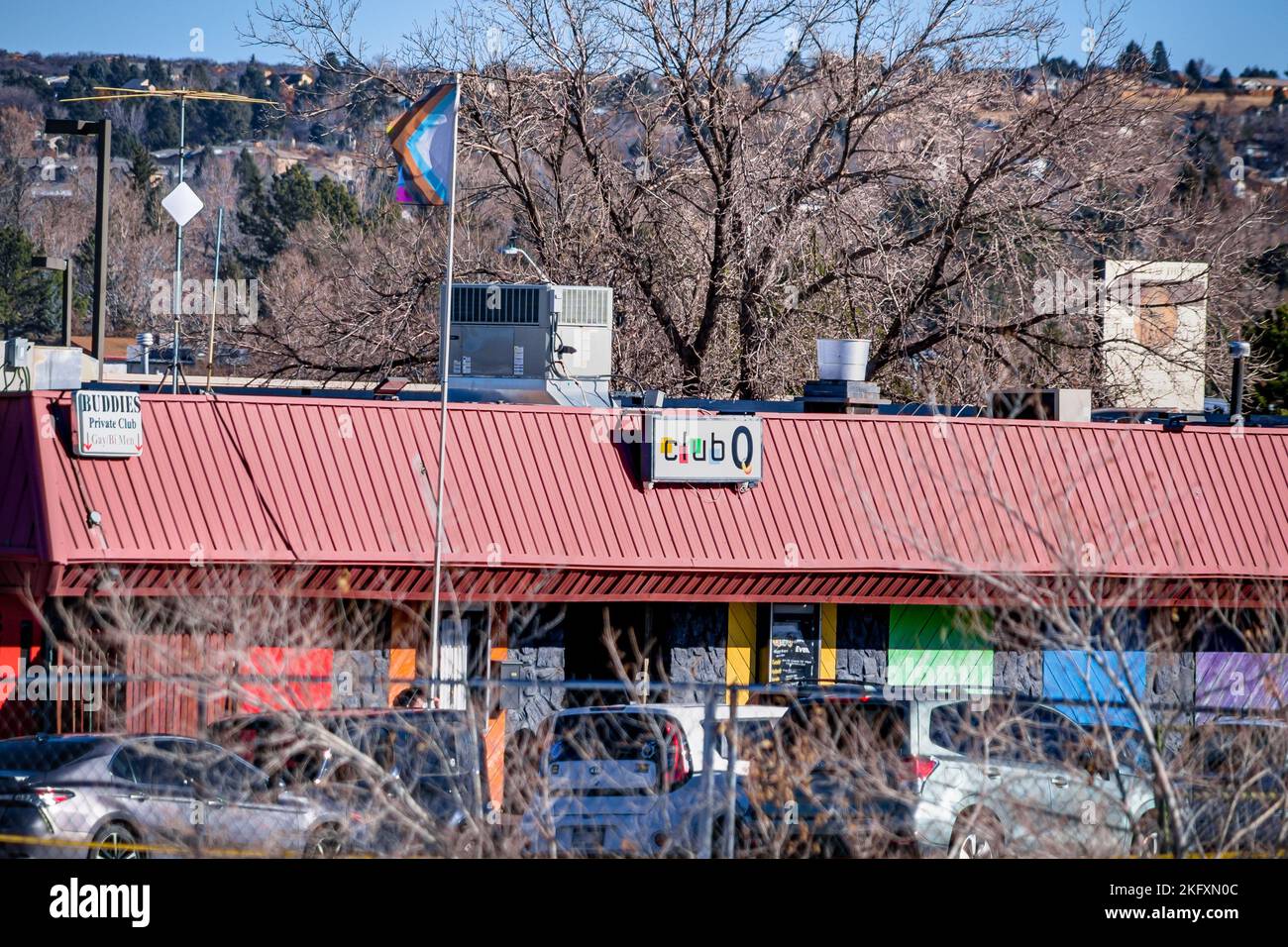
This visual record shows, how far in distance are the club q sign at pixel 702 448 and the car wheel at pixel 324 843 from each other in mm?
9604

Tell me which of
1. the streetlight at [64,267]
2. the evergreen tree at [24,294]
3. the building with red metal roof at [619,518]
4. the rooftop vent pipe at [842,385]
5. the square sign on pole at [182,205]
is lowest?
the building with red metal roof at [619,518]

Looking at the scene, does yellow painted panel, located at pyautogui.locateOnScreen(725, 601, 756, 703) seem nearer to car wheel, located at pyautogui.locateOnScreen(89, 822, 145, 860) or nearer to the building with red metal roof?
the building with red metal roof

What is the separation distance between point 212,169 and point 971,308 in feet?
333

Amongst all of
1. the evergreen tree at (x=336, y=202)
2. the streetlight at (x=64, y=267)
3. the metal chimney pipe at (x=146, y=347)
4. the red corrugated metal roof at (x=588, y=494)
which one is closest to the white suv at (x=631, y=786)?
the red corrugated metal roof at (x=588, y=494)

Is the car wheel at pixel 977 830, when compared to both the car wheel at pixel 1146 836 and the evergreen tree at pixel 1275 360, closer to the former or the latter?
the car wheel at pixel 1146 836

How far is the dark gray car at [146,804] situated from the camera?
27.7 feet

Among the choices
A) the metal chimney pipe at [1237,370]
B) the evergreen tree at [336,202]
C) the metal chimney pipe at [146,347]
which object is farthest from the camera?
the evergreen tree at [336,202]

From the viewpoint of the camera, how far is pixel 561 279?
97.8 feet

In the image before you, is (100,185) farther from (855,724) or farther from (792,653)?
(855,724)

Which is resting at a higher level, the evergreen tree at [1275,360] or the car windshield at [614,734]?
the evergreen tree at [1275,360]

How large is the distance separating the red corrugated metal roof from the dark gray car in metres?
4.51

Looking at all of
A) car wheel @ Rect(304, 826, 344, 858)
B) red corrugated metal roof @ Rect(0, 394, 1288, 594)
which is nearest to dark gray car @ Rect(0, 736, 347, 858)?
car wheel @ Rect(304, 826, 344, 858)

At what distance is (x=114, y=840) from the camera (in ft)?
32.9
